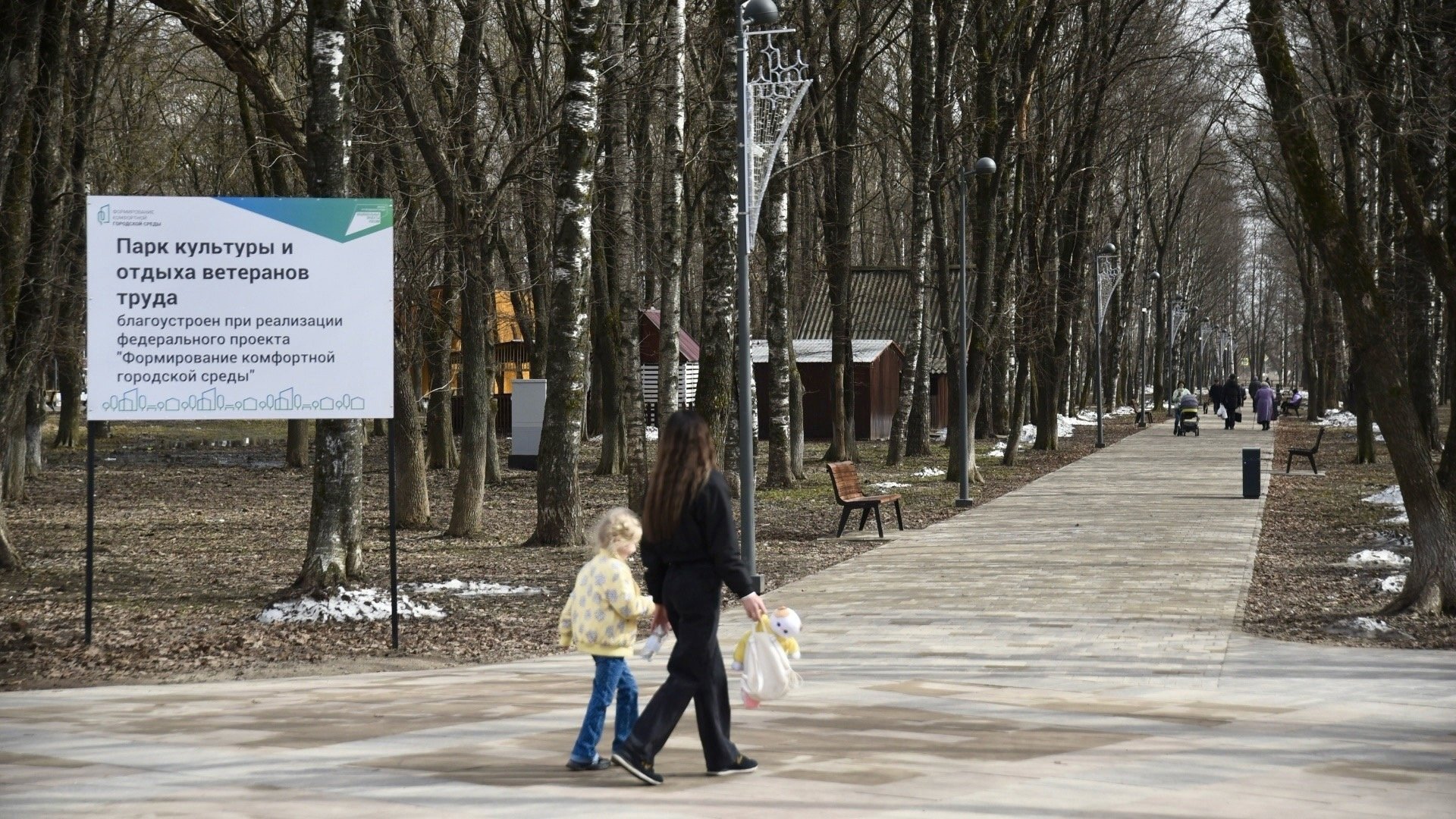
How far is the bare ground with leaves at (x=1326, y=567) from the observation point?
11.3 m

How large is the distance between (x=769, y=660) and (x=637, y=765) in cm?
71

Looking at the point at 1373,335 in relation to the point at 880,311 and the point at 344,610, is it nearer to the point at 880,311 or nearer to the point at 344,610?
the point at 344,610

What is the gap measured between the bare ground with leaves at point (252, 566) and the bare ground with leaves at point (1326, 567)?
454 cm

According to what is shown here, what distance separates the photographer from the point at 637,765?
6.50m

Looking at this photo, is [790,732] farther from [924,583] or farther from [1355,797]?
[924,583]

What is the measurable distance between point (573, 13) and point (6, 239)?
617cm

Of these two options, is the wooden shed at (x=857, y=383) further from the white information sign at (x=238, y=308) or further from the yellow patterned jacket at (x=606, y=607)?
the yellow patterned jacket at (x=606, y=607)

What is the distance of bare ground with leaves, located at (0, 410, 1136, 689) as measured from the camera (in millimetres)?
10586

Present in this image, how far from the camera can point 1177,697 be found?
346 inches

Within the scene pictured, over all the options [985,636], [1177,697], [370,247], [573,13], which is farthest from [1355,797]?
[573,13]

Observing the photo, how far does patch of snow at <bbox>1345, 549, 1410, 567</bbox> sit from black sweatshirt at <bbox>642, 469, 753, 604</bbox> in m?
10.9

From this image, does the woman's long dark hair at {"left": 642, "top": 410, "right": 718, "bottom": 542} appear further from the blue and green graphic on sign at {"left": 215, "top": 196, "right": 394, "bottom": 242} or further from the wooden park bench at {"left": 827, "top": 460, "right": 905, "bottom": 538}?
the wooden park bench at {"left": 827, "top": 460, "right": 905, "bottom": 538}

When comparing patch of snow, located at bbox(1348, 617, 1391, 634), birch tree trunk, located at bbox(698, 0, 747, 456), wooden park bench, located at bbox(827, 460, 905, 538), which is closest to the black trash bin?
wooden park bench, located at bbox(827, 460, 905, 538)

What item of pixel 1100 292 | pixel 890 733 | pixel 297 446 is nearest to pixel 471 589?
pixel 890 733
